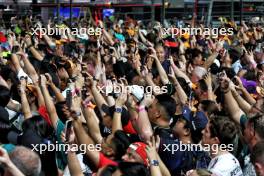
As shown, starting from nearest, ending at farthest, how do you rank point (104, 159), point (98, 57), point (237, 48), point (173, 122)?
1. point (104, 159)
2. point (173, 122)
3. point (98, 57)
4. point (237, 48)

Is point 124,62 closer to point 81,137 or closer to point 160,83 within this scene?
point 160,83

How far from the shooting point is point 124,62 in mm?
10805

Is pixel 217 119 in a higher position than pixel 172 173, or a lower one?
higher

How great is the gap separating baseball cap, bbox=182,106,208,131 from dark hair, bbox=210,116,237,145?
707 mm

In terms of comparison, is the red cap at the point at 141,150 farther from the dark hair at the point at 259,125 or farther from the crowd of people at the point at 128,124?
the dark hair at the point at 259,125

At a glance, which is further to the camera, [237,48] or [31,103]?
[237,48]

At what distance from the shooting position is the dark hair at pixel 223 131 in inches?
229

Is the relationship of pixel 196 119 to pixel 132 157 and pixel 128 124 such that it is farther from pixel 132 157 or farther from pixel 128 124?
pixel 132 157

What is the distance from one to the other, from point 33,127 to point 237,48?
26.9 feet

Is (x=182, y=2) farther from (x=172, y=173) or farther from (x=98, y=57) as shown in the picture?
(x=172, y=173)

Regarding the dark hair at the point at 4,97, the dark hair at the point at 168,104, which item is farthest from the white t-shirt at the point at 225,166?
the dark hair at the point at 4,97

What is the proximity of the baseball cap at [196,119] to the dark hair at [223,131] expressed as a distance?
0.71 metres

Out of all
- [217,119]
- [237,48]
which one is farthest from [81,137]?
[237,48]

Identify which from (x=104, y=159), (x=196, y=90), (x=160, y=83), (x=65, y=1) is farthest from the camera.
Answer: (x=65, y=1)
